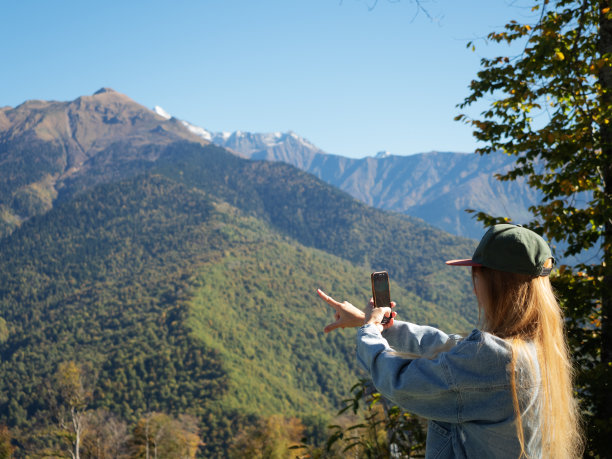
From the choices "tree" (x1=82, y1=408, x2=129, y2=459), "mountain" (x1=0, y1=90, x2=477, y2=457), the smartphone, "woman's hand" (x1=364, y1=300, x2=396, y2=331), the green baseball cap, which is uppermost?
the green baseball cap

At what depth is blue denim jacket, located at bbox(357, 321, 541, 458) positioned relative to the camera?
4.09 ft

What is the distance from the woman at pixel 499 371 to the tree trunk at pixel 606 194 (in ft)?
7.45

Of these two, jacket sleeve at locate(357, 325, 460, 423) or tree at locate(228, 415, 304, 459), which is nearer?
jacket sleeve at locate(357, 325, 460, 423)

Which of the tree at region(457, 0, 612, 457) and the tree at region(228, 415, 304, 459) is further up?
the tree at region(457, 0, 612, 457)

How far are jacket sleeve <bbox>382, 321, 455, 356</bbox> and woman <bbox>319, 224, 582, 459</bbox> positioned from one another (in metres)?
0.30

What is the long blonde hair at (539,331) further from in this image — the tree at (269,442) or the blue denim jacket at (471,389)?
the tree at (269,442)

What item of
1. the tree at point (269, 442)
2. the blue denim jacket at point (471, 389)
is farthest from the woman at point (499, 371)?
the tree at point (269, 442)

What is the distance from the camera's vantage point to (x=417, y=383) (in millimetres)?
1261

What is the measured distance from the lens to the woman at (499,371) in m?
1.25

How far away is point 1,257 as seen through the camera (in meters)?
196

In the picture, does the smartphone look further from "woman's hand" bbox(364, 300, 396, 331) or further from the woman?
the woman

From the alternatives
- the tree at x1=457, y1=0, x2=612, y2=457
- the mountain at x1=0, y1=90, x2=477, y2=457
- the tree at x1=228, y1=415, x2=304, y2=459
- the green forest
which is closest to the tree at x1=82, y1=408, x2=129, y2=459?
the green forest

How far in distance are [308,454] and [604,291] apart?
251 cm

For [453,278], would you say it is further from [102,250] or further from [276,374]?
[102,250]
